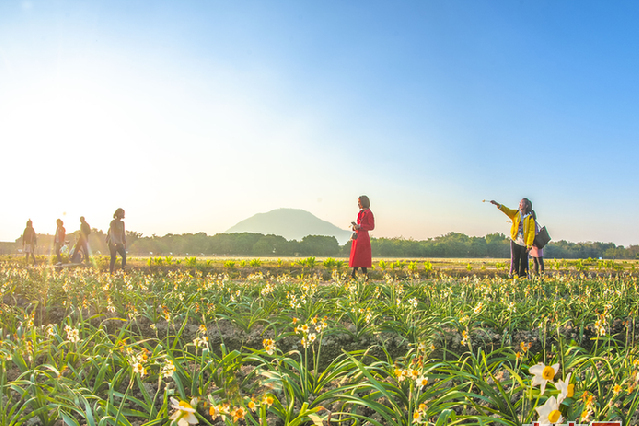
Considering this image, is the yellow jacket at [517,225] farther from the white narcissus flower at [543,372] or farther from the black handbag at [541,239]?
the white narcissus flower at [543,372]

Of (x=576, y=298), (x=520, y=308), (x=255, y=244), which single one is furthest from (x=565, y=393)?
(x=255, y=244)

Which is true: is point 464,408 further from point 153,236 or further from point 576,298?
point 153,236

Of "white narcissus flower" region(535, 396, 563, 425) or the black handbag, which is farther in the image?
the black handbag

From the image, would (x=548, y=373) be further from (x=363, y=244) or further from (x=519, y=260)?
(x=519, y=260)

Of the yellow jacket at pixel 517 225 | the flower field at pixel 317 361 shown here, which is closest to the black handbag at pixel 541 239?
the yellow jacket at pixel 517 225

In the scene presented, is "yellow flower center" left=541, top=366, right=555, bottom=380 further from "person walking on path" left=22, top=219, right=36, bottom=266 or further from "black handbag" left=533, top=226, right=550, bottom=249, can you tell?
"person walking on path" left=22, top=219, right=36, bottom=266

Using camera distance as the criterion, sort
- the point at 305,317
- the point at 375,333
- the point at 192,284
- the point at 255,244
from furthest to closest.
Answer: the point at 255,244, the point at 192,284, the point at 305,317, the point at 375,333

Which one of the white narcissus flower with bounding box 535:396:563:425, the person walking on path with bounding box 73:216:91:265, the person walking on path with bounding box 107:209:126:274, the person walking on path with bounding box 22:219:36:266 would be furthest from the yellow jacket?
the person walking on path with bounding box 22:219:36:266

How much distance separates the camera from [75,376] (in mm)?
2787

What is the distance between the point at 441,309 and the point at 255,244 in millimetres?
25757

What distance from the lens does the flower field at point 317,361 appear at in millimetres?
2064

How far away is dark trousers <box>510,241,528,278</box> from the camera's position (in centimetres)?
945

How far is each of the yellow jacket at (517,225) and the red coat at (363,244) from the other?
3675 millimetres

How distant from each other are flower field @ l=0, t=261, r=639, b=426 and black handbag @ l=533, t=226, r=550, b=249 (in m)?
2.32
